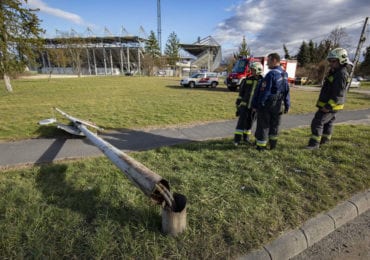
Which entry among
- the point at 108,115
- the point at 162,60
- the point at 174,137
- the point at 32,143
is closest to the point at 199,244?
the point at 174,137

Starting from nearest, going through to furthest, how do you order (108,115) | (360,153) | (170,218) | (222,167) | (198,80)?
(170,218) < (222,167) < (360,153) < (108,115) < (198,80)

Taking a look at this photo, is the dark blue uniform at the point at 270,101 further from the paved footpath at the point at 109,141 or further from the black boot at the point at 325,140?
the paved footpath at the point at 109,141

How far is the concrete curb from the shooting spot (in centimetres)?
197

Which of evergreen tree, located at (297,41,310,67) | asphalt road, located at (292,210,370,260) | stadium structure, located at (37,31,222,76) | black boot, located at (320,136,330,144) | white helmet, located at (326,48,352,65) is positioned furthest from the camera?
stadium structure, located at (37,31,222,76)

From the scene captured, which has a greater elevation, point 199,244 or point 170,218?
point 170,218

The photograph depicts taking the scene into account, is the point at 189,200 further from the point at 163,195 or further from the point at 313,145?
the point at 313,145

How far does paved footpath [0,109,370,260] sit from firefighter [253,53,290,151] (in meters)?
1.69

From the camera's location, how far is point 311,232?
2.24 meters

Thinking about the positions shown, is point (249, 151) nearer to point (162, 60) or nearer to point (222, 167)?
point (222, 167)

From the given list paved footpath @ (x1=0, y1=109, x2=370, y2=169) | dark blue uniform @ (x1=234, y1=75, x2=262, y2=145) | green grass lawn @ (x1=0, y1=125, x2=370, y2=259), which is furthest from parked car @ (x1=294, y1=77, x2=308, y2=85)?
dark blue uniform @ (x1=234, y1=75, x2=262, y2=145)

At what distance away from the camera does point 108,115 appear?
812cm

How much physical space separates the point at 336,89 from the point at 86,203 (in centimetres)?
457

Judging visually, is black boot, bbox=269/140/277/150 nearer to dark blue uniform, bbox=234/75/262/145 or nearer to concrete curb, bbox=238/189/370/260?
dark blue uniform, bbox=234/75/262/145

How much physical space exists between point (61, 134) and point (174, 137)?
3014mm
